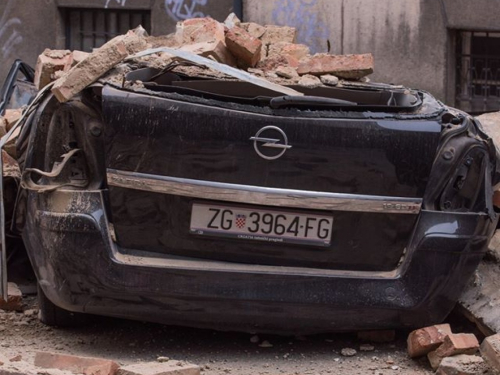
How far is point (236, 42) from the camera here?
5.99 m

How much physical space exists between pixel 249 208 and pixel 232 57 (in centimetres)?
148

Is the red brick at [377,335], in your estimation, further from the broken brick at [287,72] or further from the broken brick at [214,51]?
the broken brick at [214,51]

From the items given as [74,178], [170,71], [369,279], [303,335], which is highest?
[170,71]

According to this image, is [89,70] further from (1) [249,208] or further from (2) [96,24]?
(2) [96,24]

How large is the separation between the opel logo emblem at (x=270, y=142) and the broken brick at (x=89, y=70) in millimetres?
776

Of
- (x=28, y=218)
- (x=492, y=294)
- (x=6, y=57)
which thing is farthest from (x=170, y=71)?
(x=6, y=57)

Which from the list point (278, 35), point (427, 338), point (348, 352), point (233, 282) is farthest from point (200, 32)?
Result: point (427, 338)

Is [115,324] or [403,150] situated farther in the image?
[115,324]

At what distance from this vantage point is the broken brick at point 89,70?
4.91m

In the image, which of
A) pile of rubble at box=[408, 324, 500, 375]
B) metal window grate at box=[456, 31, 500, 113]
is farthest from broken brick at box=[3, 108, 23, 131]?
metal window grate at box=[456, 31, 500, 113]

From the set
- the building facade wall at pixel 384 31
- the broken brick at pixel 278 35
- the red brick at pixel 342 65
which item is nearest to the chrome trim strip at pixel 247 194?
the red brick at pixel 342 65

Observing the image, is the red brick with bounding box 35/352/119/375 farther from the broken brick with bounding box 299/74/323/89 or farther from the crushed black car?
the broken brick with bounding box 299/74/323/89

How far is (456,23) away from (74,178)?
23.7 ft

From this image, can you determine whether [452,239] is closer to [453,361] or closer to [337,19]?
[453,361]
